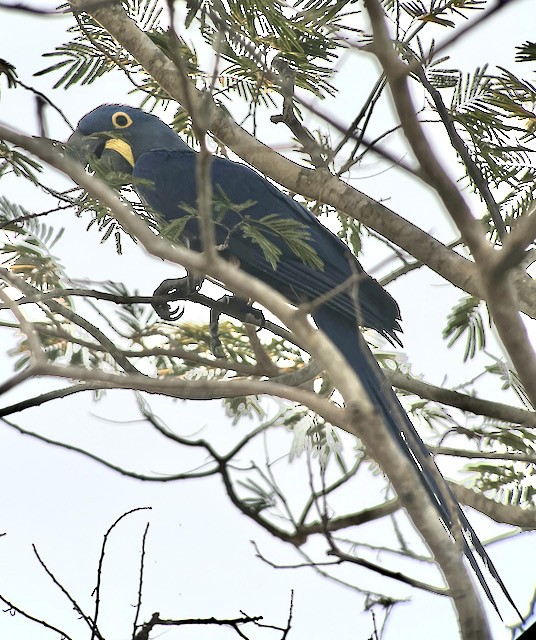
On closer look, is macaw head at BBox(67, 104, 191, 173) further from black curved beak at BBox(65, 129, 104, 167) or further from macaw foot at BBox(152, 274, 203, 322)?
macaw foot at BBox(152, 274, 203, 322)

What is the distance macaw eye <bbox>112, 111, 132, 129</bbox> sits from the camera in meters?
3.42

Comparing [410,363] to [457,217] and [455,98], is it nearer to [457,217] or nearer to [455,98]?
[455,98]

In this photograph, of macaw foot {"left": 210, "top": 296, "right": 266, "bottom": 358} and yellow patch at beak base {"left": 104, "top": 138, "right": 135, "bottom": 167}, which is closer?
macaw foot {"left": 210, "top": 296, "right": 266, "bottom": 358}

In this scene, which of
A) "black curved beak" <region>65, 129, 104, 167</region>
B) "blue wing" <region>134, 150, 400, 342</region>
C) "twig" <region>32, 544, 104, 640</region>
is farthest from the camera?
"black curved beak" <region>65, 129, 104, 167</region>

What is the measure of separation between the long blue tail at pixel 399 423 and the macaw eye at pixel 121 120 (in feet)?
4.19

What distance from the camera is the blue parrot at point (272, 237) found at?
7.33 ft

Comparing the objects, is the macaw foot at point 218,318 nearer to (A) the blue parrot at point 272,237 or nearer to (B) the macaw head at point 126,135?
(A) the blue parrot at point 272,237

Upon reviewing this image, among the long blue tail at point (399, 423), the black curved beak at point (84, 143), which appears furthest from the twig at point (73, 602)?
the black curved beak at point (84, 143)

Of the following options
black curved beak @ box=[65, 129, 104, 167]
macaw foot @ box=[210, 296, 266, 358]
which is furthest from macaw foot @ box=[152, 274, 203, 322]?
black curved beak @ box=[65, 129, 104, 167]

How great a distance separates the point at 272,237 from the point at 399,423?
0.85m

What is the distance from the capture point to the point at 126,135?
339 centimetres

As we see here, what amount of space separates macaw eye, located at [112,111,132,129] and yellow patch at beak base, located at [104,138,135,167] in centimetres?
6

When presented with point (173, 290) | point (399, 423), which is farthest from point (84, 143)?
point (399, 423)

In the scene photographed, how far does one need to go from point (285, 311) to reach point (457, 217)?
0.30 metres
